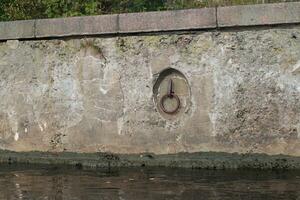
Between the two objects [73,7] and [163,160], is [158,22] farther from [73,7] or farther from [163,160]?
[73,7]

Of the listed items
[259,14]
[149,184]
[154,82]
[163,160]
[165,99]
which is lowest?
[149,184]

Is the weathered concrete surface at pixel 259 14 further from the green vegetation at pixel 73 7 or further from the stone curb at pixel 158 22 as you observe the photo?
the green vegetation at pixel 73 7

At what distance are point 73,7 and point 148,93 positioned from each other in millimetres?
2635

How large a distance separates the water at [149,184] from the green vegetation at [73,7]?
9.69ft

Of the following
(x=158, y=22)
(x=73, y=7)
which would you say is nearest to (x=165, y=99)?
(x=158, y=22)

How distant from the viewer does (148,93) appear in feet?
28.3

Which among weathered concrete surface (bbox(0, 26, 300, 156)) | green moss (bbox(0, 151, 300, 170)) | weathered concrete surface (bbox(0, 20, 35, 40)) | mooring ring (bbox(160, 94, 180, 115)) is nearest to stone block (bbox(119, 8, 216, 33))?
weathered concrete surface (bbox(0, 26, 300, 156))

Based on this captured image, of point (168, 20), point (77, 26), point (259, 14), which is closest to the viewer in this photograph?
point (259, 14)

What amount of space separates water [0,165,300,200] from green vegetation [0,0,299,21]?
2.95m

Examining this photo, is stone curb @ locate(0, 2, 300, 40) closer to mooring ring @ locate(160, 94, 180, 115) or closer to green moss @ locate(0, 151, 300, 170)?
mooring ring @ locate(160, 94, 180, 115)

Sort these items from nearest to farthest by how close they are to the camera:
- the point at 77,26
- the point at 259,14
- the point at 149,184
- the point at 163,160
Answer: the point at 149,184
the point at 259,14
the point at 163,160
the point at 77,26

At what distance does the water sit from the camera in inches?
271

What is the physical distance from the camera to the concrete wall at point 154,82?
26.3ft

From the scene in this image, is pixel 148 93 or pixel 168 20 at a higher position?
pixel 168 20
